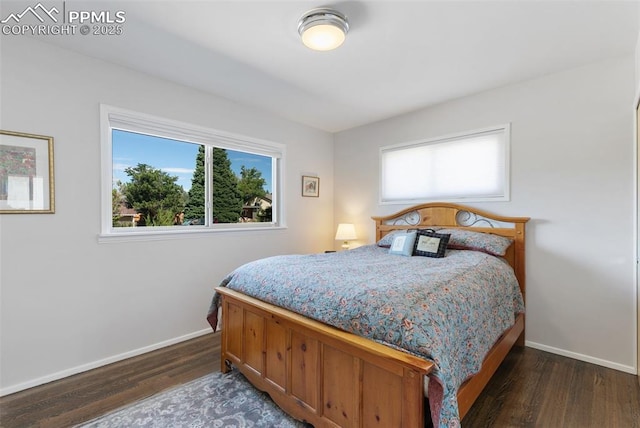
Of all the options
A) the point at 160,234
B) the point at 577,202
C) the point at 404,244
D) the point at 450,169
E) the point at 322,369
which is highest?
the point at 450,169

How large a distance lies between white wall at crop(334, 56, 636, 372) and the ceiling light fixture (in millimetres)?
1964

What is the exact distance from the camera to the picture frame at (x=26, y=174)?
6.72 ft

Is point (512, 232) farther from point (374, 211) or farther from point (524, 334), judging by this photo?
point (374, 211)

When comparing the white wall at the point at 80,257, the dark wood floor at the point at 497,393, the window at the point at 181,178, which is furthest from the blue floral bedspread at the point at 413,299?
the window at the point at 181,178

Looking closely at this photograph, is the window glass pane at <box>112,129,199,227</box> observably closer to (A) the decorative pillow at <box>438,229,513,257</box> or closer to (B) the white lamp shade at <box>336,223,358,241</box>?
(B) the white lamp shade at <box>336,223,358,241</box>

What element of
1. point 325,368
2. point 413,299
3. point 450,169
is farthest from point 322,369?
point 450,169

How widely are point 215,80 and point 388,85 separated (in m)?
1.69

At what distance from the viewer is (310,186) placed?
4.26m

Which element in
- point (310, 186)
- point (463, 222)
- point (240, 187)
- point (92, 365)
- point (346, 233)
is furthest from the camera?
point (310, 186)

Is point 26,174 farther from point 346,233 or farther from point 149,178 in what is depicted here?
point 346,233

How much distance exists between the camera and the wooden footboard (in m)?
1.27

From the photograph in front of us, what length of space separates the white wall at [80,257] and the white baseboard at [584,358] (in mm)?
3262

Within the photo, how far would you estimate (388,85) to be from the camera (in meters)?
2.97

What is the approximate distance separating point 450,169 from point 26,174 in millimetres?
3815
